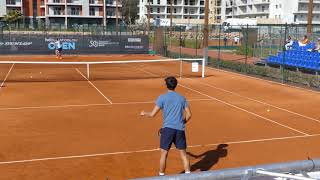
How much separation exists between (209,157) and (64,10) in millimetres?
90840

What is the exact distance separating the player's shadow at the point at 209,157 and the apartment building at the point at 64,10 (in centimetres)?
8734

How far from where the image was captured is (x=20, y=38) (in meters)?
41.0

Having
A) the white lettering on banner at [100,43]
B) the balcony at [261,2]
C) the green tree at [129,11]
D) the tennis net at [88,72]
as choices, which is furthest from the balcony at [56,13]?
the tennis net at [88,72]

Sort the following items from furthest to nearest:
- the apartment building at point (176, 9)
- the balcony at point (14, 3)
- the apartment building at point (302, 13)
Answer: the apartment building at point (176, 9)
the apartment building at point (302, 13)
the balcony at point (14, 3)

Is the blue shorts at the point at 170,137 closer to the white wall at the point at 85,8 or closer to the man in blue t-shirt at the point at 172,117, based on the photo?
the man in blue t-shirt at the point at 172,117

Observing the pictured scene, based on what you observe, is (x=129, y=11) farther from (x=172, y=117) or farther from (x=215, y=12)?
(x=172, y=117)

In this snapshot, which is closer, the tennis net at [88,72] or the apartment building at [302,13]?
the tennis net at [88,72]

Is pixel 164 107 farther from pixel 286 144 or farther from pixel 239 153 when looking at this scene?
pixel 286 144

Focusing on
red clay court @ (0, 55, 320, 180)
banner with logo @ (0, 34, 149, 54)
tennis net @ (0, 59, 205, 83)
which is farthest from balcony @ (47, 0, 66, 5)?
red clay court @ (0, 55, 320, 180)

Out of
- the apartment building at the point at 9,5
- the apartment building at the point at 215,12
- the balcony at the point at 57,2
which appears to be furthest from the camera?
the apartment building at the point at 215,12

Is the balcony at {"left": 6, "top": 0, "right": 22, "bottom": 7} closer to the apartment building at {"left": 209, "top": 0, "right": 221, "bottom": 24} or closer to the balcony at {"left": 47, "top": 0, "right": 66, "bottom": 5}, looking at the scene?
the balcony at {"left": 47, "top": 0, "right": 66, "bottom": 5}

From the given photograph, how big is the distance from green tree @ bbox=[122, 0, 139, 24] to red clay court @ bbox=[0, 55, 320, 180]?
336 feet

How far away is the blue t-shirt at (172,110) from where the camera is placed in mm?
7301

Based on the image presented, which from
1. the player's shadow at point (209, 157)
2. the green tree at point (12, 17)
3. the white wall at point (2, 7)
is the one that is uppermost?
the white wall at point (2, 7)
